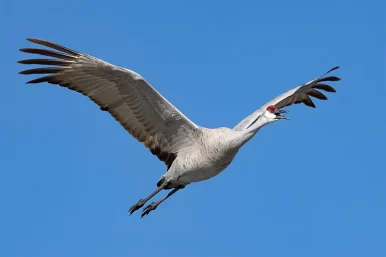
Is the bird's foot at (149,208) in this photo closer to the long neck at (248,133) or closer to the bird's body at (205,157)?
the bird's body at (205,157)

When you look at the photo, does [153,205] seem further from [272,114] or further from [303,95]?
[303,95]

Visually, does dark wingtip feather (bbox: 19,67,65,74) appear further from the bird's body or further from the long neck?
the long neck

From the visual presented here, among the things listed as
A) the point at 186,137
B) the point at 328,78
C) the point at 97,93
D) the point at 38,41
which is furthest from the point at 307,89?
the point at 38,41

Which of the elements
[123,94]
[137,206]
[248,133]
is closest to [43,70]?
[123,94]

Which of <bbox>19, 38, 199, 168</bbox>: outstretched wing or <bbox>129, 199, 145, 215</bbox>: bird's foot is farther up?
<bbox>19, 38, 199, 168</bbox>: outstretched wing

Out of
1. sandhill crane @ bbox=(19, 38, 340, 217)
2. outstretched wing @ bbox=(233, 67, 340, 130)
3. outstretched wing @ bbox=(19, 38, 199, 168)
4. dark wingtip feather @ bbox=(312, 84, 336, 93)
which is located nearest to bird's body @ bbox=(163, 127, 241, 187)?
sandhill crane @ bbox=(19, 38, 340, 217)

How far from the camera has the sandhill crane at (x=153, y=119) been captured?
49.0 ft

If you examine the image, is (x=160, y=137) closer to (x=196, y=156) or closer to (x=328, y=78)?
(x=196, y=156)

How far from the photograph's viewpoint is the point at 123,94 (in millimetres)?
15461

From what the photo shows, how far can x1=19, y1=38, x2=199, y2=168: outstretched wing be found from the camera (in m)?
15.1

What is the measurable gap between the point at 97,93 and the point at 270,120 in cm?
337

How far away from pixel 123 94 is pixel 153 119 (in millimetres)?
791

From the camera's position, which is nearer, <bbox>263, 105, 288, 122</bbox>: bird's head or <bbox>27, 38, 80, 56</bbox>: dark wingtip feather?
<bbox>263, 105, 288, 122</bbox>: bird's head

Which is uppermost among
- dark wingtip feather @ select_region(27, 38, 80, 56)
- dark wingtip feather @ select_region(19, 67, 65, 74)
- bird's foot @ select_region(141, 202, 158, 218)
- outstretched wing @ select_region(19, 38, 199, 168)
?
dark wingtip feather @ select_region(27, 38, 80, 56)
